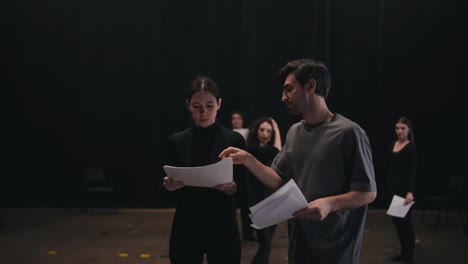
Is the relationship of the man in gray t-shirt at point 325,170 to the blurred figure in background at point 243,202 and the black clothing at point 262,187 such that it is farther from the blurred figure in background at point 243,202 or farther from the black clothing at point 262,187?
the black clothing at point 262,187

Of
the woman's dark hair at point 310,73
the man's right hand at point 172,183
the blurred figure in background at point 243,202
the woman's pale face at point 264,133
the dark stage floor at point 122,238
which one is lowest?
the dark stage floor at point 122,238

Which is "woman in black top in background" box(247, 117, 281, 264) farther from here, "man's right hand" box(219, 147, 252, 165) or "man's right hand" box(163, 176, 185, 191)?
"man's right hand" box(219, 147, 252, 165)

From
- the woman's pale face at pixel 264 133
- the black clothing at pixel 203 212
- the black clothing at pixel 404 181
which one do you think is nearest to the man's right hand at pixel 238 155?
the black clothing at pixel 203 212

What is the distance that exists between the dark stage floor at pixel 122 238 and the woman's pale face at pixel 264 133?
1.16 metres

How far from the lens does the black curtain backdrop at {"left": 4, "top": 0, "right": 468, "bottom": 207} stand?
26.2 ft

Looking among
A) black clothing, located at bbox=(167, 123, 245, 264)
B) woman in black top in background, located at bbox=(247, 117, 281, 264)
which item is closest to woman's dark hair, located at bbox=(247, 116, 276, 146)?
woman in black top in background, located at bbox=(247, 117, 281, 264)

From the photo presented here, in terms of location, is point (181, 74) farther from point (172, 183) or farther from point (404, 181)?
point (172, 183)

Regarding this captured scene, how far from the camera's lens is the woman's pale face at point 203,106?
2.38m

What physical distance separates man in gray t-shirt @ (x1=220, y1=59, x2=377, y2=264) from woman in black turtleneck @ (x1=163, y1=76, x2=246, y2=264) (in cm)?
51

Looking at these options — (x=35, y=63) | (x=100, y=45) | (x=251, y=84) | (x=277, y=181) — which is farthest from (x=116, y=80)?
(x=277, y=181)

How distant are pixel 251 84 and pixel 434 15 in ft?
10.1

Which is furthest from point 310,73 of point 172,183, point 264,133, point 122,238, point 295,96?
point 122,238

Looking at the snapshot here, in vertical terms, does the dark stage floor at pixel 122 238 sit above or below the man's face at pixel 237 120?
below

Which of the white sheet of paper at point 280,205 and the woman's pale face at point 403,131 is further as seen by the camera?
the woman's pale face at point 403,131
